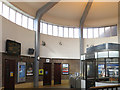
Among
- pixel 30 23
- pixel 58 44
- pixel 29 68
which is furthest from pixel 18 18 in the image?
pixel 58 44

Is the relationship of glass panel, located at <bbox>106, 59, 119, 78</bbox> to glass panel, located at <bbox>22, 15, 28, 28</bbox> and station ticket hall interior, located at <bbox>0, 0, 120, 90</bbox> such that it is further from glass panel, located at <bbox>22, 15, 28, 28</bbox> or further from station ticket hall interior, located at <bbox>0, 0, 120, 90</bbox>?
glass panel, located at <bbox>22, 15, 28, 28</bbox>

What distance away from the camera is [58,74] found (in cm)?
1755

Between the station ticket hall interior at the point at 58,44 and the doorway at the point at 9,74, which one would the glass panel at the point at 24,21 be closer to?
the station ticket hall interior at the point at 58,44

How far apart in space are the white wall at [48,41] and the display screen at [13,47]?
309mm

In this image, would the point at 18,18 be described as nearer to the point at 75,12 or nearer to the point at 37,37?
the point at 37,37

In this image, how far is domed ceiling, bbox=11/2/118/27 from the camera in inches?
573

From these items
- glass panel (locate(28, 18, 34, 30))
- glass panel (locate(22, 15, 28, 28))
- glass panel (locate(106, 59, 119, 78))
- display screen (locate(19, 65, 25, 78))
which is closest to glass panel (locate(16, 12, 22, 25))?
glass panel (locate(22, 15, 28, 28))

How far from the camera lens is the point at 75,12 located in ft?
54.1

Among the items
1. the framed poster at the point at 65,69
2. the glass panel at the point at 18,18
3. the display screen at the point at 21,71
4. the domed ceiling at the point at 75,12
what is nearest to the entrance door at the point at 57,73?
the framed poster at the point at 65,69

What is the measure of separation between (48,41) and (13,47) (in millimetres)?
5718

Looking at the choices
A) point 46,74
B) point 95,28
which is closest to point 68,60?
point 46,74

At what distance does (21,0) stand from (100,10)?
286 inches

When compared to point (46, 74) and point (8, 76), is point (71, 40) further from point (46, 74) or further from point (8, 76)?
point (8, 76)

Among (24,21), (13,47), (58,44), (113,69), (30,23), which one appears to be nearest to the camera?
(13,47)
